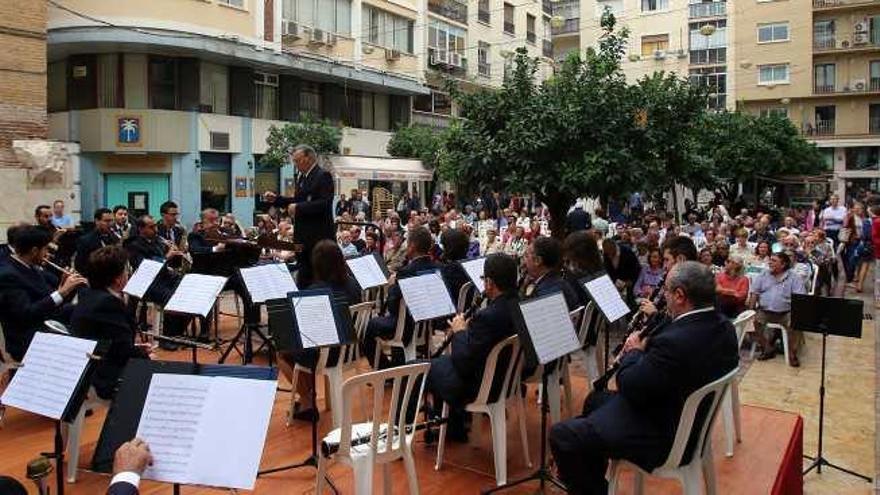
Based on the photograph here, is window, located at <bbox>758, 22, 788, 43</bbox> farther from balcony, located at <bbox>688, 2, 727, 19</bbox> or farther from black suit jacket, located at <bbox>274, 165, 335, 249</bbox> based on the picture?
black suit jacket, located at <bbox>274, 165, 335, 249</bbox>

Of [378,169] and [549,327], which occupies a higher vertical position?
[378,169]

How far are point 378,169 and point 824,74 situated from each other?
102 ft

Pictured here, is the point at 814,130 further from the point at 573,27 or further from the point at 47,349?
the point at 47,349

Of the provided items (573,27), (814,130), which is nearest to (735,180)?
(814,130)

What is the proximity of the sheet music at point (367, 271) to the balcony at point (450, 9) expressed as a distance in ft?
87.4

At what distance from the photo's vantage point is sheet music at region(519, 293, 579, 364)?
13.4ft

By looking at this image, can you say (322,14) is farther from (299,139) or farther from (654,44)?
(654,44)

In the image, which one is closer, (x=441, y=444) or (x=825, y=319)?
(x=441, y=444)

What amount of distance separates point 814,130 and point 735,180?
15712 millimetres

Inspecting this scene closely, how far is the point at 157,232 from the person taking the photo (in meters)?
9.53

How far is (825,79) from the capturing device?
138ft

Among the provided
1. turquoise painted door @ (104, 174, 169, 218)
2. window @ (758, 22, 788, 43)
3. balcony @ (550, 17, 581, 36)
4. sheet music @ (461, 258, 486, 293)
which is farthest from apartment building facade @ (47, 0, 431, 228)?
window @ (758, 22, 788, 43)

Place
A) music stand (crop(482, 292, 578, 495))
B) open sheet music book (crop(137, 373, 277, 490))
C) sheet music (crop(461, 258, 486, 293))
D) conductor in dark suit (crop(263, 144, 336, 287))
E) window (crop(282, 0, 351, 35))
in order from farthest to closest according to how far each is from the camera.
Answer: window (crop(282, 0, 351, 35))
conductor in dark suit (crop(263, 144, 336, 287))
sheet music (crop(461, 258, 486, 293))
music stand (crop(482, 292, 578, 495))
open sheet music book (crop(137, 373, 277, 490))

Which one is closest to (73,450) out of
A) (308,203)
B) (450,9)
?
(308,203)
